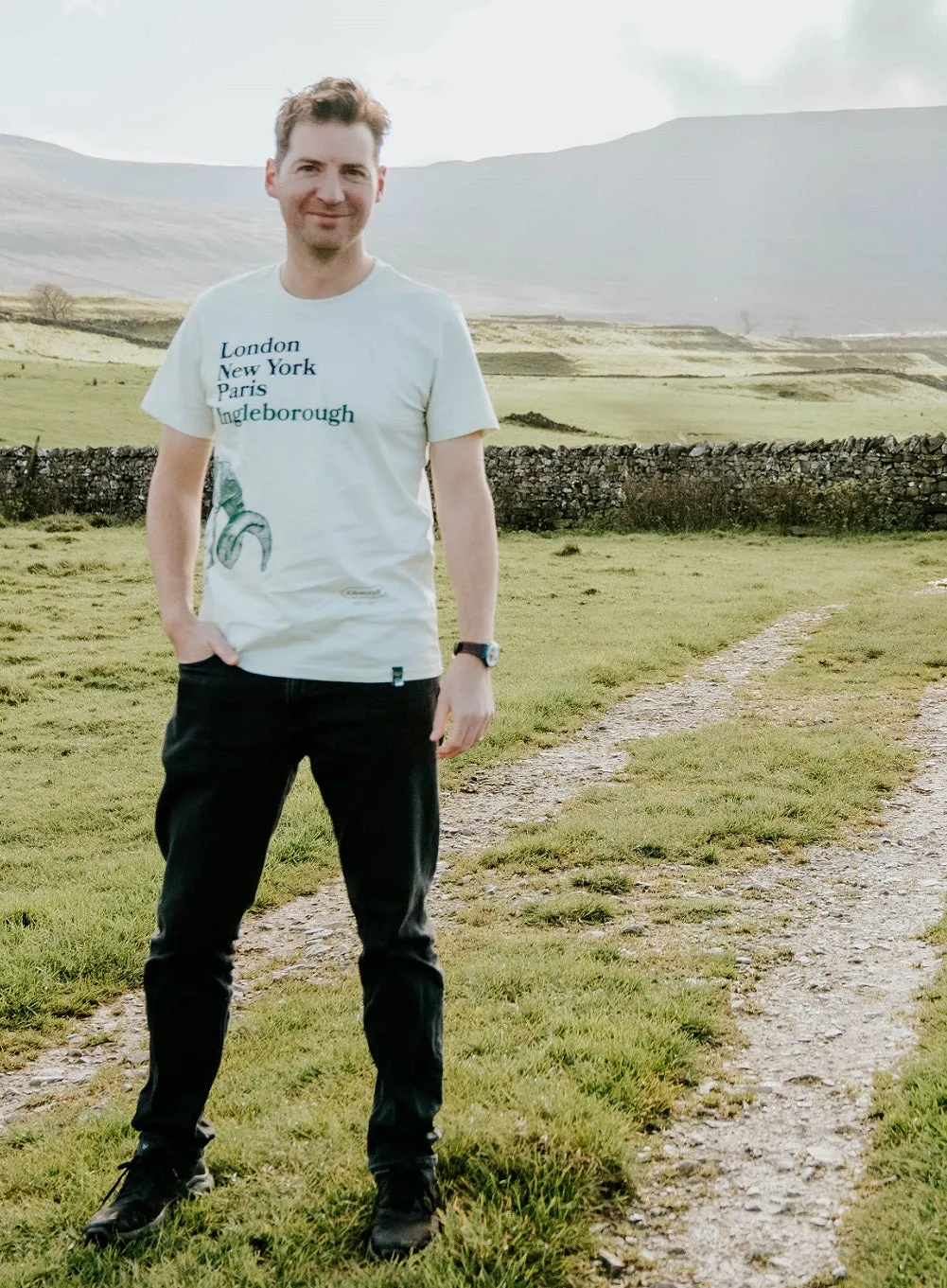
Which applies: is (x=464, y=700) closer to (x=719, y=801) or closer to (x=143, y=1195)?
(x=143, y=1195)

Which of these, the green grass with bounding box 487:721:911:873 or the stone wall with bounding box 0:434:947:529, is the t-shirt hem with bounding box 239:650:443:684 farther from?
the stone wall with bounding box 0:434:947:529

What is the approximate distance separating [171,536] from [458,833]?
4.77m

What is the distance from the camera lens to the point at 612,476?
85.2 feet

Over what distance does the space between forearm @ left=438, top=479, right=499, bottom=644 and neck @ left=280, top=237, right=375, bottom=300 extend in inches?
24.6

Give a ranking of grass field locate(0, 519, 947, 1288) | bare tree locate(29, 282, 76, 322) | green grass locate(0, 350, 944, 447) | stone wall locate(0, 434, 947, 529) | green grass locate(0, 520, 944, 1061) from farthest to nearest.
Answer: bare tree locate(29, 282, 76, 322), green grass locate(0, 350, 944, 447), stone wall locate(0, 434, 947, 529), green grass locate(0, 520, 944, 1061), grass field locate(0, 519, 947, 1288)

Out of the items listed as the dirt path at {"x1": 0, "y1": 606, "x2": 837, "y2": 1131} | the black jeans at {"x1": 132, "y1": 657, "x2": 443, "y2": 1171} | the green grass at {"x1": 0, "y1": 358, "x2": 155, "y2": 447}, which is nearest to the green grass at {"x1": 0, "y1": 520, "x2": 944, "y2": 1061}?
the dirt path at {"x1": 0, "y1": 606, "x2": 837, "y2": 1131}

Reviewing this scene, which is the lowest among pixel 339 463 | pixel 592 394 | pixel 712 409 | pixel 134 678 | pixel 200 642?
pixel 134 678

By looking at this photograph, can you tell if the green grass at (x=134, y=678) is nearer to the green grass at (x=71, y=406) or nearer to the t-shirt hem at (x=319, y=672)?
the t-shirt hem at (x=319, y=672)

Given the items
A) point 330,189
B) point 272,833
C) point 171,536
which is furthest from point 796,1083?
point 330,189

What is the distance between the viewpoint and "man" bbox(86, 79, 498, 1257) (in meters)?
2.96

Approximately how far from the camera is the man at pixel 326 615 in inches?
117

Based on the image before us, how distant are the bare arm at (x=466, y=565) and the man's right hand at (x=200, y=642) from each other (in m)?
0.58

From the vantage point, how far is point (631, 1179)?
3.40 m

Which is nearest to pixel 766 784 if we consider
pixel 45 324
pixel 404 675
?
pixel 404 675
